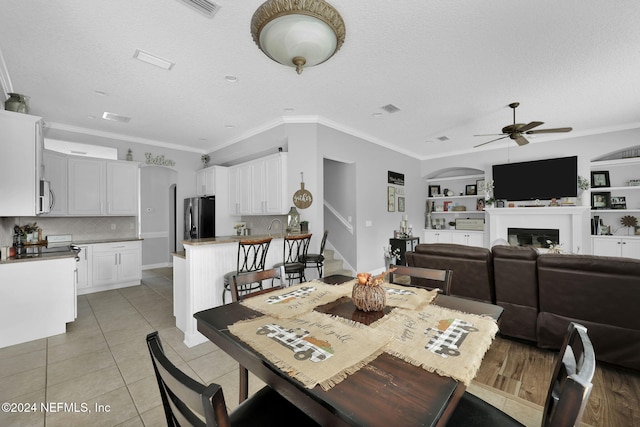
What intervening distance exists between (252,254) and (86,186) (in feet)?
12.2

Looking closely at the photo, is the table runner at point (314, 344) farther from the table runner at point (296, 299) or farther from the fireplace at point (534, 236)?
the fireplace at point (534, 236)

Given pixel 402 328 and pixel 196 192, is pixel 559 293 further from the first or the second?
pixel 196 192

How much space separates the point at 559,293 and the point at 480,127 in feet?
12.3

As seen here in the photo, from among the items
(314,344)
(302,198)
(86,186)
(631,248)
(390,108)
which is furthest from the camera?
(631,248)

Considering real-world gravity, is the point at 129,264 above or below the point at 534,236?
below

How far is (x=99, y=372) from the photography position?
2.34 meters

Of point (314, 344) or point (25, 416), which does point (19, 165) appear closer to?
point (25, 416)

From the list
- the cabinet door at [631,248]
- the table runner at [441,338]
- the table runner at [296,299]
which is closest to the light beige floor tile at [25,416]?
the table runner at [296,299]

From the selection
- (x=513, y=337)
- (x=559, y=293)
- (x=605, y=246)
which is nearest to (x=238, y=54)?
(x=559, y=293)

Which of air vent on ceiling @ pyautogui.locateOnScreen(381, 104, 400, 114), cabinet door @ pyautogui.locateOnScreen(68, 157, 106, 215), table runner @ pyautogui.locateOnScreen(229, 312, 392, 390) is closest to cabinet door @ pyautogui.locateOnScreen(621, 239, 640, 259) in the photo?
air vent on ceiling @ pyautogui.locateOnScreen(381, 104, 400, 114)

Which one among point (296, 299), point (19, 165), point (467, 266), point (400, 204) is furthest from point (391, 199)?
point (19, 165)

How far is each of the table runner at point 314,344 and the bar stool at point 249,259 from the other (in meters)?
1.79

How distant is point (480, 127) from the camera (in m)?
5.19

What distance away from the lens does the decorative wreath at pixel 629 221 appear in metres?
5.31
